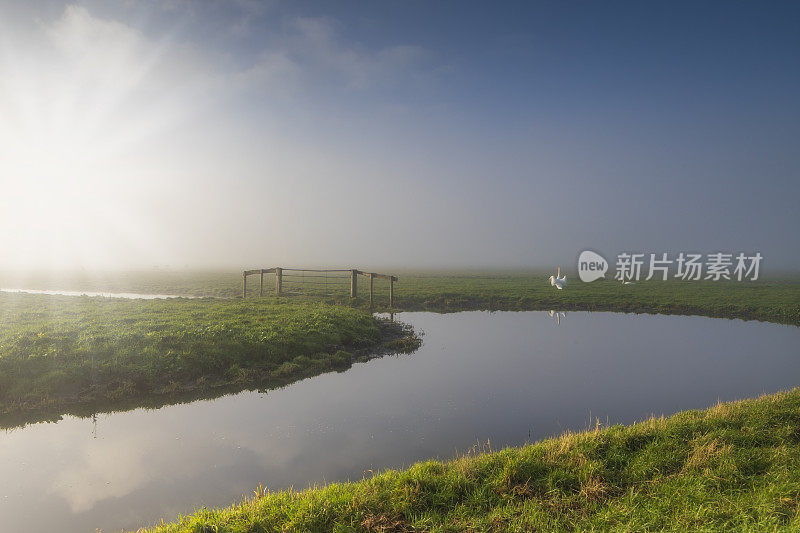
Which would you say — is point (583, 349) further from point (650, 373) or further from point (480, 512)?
point (480, 512)

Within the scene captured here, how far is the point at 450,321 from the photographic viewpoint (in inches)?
1114

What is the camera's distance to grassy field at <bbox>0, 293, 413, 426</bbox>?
12008 millimetres

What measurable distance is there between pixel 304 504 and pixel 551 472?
404 centimetres

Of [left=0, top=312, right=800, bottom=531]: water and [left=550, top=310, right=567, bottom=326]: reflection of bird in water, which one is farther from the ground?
[left=550, top=310, right=567, bottom=326]: reflection of bird in water

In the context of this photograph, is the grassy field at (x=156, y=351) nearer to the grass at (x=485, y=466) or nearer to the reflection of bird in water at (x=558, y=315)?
the grass at (x=485, y=466)

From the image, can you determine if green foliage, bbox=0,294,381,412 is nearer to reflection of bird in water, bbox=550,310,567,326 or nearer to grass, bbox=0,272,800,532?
grass, bbox=0,272,800,532

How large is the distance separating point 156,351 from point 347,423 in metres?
8.23

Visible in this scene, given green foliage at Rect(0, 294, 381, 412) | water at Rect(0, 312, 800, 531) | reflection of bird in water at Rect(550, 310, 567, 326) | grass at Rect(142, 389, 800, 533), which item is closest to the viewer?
grass at Rect(142, 389, 800, 533)

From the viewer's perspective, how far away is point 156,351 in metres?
14.1

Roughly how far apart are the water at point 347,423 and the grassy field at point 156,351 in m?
1.45

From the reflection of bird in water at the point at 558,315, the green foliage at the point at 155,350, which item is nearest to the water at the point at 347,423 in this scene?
the green foliage at the point at 155,350

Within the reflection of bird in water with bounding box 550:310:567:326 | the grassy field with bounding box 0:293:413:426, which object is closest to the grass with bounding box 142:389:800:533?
the grassy field with bounding box 0:293:413:426

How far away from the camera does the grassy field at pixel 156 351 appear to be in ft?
39.4

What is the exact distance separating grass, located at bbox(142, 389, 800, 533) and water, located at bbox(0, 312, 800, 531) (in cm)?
156
